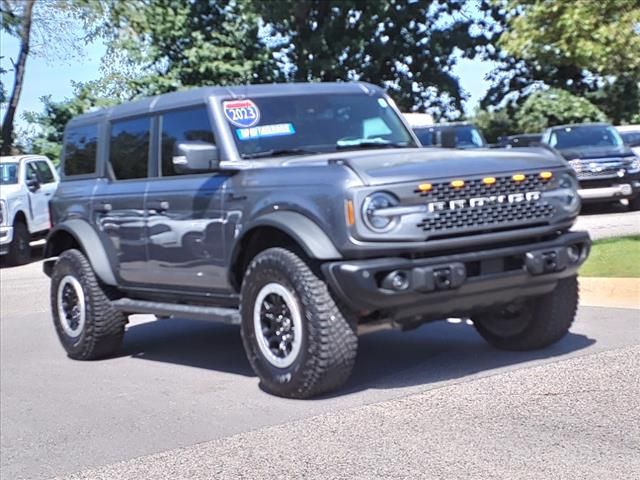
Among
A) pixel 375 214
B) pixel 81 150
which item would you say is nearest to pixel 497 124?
pixel 81 150

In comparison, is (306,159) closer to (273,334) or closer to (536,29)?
(273,334)

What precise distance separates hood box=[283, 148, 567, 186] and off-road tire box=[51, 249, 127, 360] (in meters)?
2.50

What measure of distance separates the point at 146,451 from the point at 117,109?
12.7 feet

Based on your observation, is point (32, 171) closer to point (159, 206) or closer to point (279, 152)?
point (159, 206)

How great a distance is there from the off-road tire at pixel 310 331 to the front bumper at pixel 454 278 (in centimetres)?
15

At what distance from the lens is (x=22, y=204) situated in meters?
19.9

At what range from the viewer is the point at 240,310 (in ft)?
23.9

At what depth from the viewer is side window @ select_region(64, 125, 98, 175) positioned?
9562mm

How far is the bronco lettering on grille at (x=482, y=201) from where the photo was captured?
661cm

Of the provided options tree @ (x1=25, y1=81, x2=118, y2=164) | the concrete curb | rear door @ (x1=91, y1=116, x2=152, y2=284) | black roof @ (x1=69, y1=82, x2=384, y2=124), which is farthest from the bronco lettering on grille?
tree @ (x1=25, y1=81, x2=118, y2=164)

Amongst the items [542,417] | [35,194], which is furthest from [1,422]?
[35,194]

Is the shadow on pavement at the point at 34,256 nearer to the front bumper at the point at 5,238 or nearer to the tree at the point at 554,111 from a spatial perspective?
the front bumper at the point at 5,238

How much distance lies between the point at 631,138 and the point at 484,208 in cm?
1794

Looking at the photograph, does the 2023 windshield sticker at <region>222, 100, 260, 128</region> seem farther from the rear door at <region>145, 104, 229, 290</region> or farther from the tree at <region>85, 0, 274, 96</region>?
the tree at <region>85, 0, 274, 96</region>
